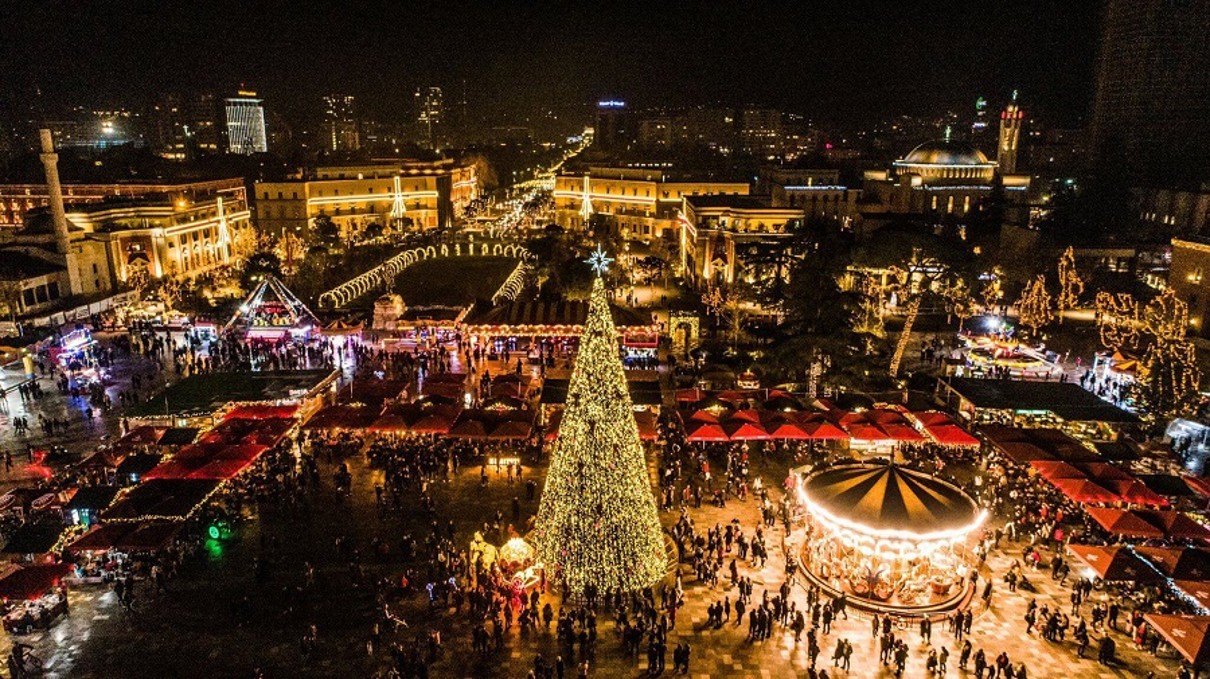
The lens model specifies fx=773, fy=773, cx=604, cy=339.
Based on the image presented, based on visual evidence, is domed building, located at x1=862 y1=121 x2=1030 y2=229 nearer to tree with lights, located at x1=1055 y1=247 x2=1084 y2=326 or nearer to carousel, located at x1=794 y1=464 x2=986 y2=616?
tree with lights, located at x1=1055 y1=247 x2=1084 y2=326

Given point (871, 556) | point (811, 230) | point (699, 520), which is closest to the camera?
point (871, 556)

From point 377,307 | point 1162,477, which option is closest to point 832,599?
point 1162,477

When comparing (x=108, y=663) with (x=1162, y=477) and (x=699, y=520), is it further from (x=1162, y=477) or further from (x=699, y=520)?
(x=1162, y=477)

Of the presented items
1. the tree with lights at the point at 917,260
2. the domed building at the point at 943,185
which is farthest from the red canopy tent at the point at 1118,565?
the domed building at the point at 943,185

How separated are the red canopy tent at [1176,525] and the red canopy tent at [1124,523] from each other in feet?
0.68

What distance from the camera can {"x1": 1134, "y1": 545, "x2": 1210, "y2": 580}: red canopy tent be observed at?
1641cm

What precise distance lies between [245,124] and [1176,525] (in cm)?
17632

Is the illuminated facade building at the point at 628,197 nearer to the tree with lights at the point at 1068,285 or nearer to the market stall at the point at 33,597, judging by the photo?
the tree with lights at the point at 1068,285

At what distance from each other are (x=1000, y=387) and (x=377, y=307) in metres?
27.3

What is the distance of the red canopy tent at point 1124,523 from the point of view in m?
18.2

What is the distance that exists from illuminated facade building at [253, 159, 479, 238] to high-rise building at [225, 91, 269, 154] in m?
88.2

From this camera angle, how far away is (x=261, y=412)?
25469 mm

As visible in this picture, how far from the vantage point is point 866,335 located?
3056 cm

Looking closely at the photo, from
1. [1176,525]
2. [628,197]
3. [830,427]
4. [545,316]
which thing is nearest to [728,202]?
[628,197]
